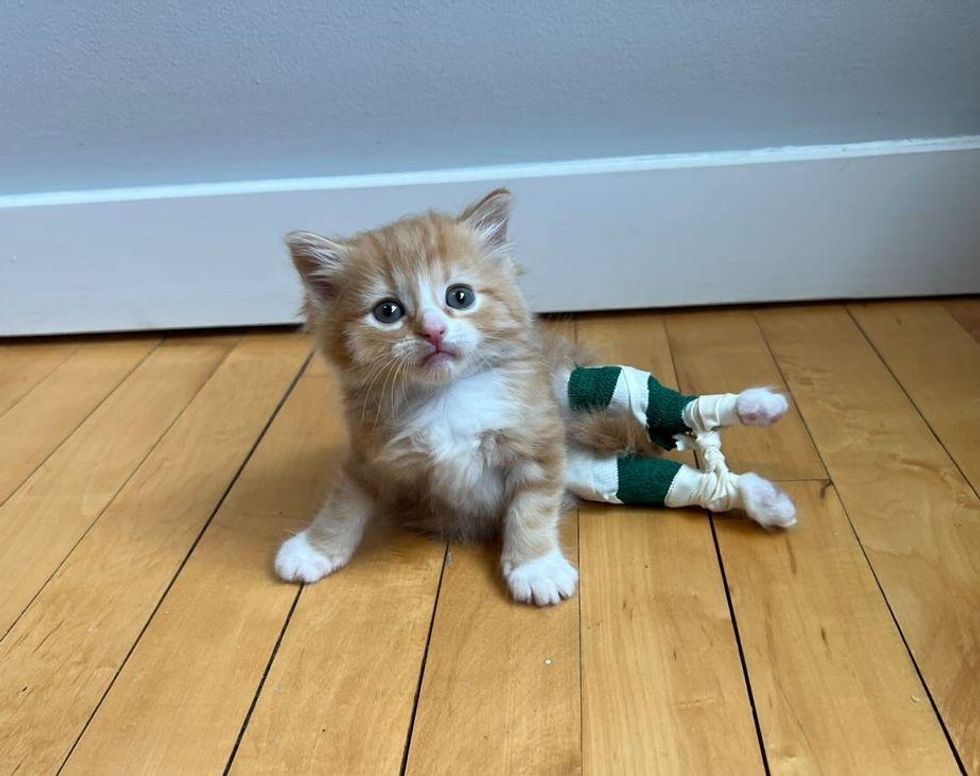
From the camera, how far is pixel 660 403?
52.0 inches

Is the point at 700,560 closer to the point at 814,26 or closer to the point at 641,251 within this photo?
the point at 641,251

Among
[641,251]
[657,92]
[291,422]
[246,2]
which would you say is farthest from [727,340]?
[246,2]

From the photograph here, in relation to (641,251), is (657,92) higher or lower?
higher

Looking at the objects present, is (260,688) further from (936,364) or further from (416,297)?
(936,364)

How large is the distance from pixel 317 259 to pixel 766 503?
663 mm

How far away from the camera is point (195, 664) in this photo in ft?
3.54

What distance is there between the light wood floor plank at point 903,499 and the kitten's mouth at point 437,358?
582 millimetres

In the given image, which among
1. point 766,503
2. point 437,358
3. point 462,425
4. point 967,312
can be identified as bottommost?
point 967,312

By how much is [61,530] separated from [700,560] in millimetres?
928

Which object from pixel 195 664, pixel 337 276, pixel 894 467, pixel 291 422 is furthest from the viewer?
pixel 291 422

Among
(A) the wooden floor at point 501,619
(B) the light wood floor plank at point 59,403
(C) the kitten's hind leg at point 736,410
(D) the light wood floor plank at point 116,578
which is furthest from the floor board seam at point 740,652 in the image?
(B) the light wood floor plank at point 59,403

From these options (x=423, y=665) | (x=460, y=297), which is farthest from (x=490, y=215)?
(x=423, y=665)

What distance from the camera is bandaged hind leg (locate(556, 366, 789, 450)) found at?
126 cm

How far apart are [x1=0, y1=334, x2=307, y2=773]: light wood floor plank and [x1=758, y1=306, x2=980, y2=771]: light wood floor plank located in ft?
3.01
